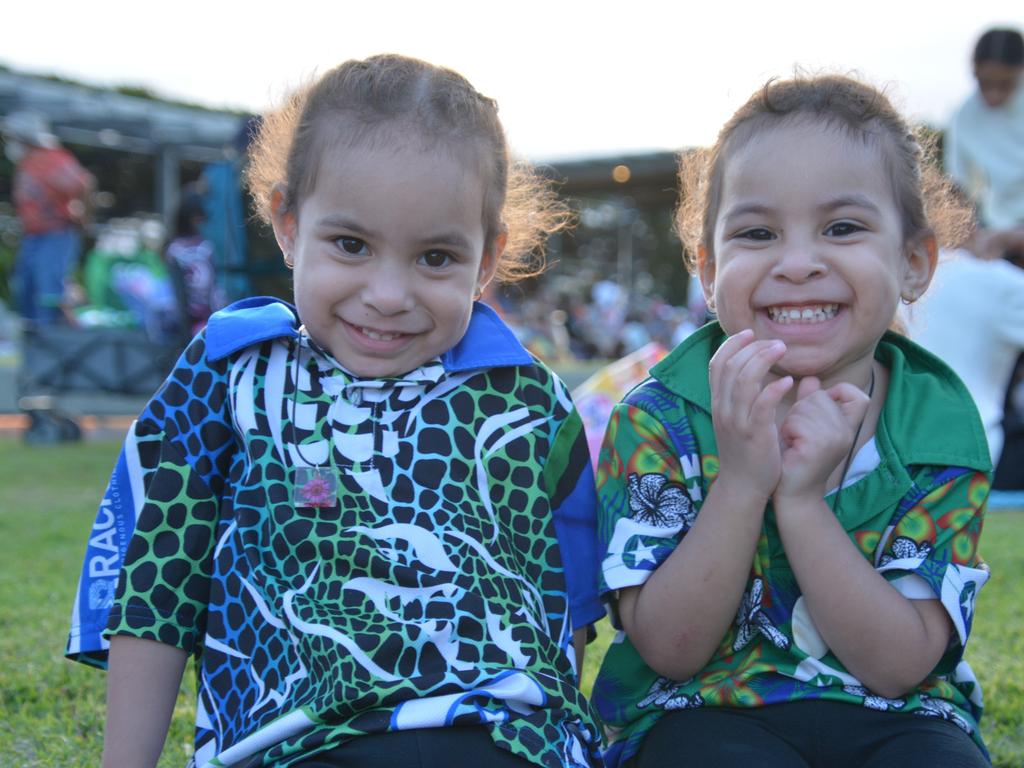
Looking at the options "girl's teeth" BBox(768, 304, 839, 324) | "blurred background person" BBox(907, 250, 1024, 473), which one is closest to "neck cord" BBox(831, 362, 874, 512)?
"girl's teeth" BBox(768, 304, 839, 324)

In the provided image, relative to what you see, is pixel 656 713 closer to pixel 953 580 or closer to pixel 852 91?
pixel 953 580

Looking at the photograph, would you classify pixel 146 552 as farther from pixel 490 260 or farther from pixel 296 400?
pixel 490 260

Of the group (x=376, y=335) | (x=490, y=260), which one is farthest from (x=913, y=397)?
(x=376, y=335)

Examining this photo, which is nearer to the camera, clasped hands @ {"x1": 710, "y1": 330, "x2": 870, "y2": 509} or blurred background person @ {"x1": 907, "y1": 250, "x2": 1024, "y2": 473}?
clasped hands @ {"x1": 710, "y1": 330, "x2": 870, "y2": 509}

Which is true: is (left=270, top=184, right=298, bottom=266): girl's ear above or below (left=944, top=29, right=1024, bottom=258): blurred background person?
below

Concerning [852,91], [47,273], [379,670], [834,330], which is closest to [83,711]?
[379,670]

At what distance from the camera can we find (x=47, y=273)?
6887 millimetres

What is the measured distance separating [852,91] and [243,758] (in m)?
1.17

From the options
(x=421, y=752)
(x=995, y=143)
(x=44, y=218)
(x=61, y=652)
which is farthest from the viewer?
(x=44, y=218)

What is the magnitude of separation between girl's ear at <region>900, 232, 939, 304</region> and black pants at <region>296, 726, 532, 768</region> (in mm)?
840

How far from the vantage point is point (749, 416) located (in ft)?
4.28

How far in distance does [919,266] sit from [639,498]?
534mm

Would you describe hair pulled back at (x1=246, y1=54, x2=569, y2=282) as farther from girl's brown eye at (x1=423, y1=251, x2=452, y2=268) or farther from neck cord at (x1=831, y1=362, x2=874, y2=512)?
neck cord at (x1=831, y1=362, x2=874, y2=512)

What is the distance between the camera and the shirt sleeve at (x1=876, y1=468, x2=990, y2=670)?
1.32 meters
